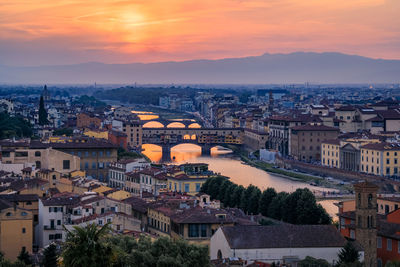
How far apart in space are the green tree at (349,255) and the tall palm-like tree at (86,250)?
3.80m

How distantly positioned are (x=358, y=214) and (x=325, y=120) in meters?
25.1

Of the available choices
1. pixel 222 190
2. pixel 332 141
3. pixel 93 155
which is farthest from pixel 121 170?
pixel 332 141

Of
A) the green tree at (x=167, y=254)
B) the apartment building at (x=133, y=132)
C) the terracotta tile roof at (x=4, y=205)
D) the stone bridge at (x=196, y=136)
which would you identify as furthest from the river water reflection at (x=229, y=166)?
the green tree at (x=167, y=254)

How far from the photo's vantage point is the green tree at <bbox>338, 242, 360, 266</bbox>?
31.1ft

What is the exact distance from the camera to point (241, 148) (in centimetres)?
3997

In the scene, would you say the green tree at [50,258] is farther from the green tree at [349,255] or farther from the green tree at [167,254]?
the green tree at [349,255]

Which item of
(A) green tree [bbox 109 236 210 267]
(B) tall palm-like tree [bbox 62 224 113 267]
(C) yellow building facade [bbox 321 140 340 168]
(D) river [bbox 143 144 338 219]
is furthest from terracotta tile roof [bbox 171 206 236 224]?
(C) yellow building facade [bbox 321 140 340 168]

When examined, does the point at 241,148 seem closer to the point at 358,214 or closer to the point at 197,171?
the point at 197,171

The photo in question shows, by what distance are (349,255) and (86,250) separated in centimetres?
405

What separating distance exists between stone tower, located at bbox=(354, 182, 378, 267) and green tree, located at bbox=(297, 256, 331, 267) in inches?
25.3

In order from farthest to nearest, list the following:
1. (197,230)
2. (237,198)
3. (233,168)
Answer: (233,168) → (237,198) → (197,230)

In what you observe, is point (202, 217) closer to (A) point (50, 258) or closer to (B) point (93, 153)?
(A) point (50, 258)

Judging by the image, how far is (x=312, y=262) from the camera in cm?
943

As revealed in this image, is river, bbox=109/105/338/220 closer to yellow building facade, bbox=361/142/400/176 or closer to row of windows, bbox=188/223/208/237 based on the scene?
yellow building facade, bbox=361/142/400/176
